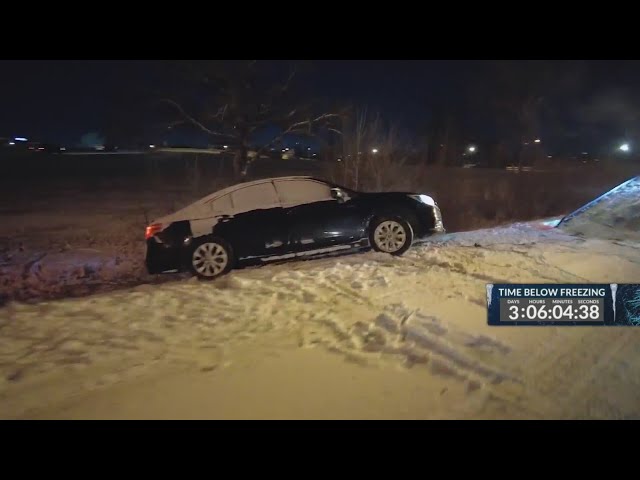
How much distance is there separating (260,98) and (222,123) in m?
1.42

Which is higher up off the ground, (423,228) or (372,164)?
(372,164)

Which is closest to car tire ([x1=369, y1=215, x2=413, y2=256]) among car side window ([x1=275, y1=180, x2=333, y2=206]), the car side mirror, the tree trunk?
the car side mirror

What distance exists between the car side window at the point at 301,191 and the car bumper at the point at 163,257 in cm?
190

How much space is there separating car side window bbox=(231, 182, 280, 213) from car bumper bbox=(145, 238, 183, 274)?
1.15 metres

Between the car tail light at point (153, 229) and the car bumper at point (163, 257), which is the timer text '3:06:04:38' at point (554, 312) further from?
the car tail light at point (153, 229)

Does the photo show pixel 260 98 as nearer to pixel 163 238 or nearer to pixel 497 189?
pixel 163 238

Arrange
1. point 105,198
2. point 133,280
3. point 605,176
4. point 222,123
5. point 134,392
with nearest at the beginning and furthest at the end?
1. point 134,392
2. point 133,280
3. point 222,123
4. point 105,198
5. point 605,176

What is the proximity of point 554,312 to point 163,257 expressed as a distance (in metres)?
5.44

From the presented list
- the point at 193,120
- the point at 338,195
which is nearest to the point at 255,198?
the point at 338,195

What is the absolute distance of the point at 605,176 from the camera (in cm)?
3234
